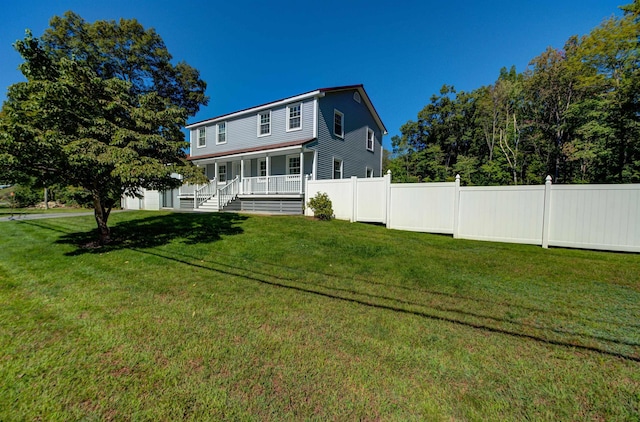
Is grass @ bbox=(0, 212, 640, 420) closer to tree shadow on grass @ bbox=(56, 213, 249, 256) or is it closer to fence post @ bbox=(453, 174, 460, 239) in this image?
→ tree shadow on grass @ bbox=(56, 213, 249, 256)

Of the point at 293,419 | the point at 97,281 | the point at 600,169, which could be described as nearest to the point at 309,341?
the point at 293,419

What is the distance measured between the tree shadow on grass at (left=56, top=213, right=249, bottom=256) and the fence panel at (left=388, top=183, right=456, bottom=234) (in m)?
5.60

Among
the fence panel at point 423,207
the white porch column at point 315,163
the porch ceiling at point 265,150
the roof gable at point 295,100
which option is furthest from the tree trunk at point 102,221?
the roof gable at point 295,100

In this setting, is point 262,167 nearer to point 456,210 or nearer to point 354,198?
point 354,198

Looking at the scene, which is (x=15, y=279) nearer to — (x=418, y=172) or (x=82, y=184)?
(x=82, y=184)

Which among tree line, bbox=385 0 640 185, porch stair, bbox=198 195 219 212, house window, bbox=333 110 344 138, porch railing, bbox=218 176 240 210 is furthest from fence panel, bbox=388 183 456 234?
tree line, bbox=385 0 640 185

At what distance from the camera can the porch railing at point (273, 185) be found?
42.4 feet

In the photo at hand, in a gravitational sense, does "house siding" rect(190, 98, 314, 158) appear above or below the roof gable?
below

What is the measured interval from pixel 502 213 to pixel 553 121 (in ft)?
68.1

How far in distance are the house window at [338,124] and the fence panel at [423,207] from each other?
7.44m

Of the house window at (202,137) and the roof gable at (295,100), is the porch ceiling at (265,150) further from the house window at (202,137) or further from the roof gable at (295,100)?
the house window at (202,137)

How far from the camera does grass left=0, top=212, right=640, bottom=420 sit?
6.37ft

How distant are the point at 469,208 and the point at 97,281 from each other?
944cm

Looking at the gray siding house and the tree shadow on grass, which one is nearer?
the tree shadow on grass
